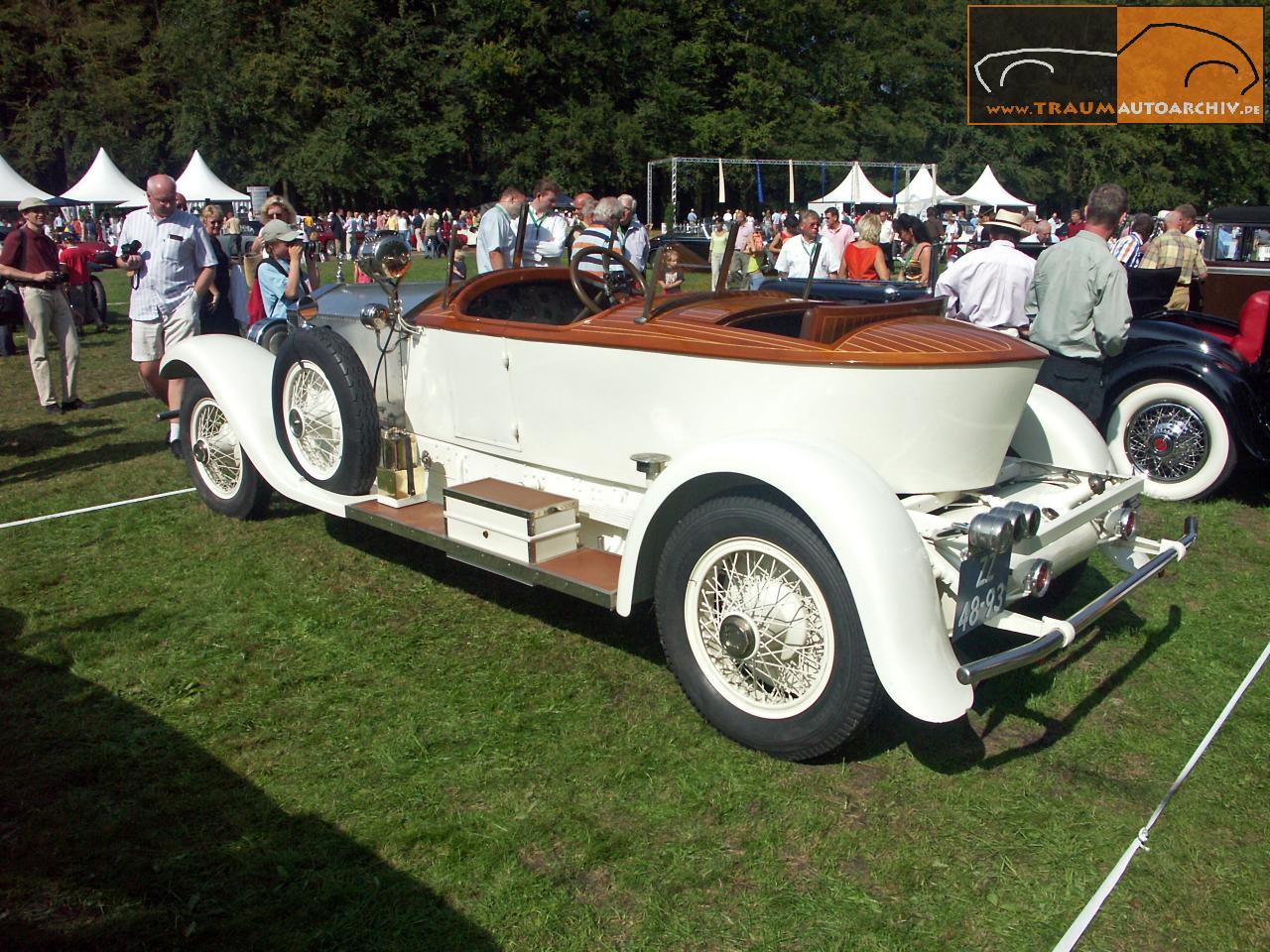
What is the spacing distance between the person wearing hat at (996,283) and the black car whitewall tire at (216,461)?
178 inches

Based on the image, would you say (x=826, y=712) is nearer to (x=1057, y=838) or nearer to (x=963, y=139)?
(x=1057, y=838)

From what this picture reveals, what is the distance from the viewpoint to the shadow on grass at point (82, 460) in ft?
22.3

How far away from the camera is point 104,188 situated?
28.3 meters

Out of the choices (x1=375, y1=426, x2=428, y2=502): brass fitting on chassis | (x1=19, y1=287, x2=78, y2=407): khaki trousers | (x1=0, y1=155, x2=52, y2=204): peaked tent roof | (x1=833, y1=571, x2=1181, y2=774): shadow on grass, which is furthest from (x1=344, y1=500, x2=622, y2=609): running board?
(x1=0, y1=155, x2=52, y2=204): peaked tent roof

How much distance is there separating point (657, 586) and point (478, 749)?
84 centimetres

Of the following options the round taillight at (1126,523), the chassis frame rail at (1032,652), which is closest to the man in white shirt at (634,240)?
the round taillight at (1126,523)

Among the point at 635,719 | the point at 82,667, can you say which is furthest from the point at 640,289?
the point at 82,667

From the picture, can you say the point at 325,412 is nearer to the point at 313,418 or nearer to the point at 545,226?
the point at 313,418

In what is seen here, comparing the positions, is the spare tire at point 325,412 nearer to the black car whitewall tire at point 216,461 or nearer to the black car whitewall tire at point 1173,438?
the black car whitewall tire at point 216,461

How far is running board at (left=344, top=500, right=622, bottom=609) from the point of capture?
366 centimetres

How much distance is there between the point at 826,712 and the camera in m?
3.06

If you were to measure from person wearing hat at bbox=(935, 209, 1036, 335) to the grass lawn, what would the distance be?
7.96 ft

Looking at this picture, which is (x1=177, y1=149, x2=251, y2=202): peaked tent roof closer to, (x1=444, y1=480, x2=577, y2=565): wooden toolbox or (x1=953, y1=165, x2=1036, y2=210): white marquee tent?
(x1=953, y1=165, x2=1036, y2=210): white marquee tent

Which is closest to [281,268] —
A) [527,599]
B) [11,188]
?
[527,599]
